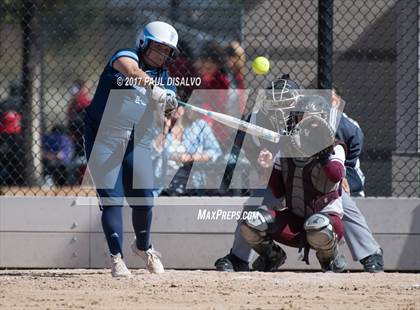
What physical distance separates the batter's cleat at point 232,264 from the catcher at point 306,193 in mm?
568

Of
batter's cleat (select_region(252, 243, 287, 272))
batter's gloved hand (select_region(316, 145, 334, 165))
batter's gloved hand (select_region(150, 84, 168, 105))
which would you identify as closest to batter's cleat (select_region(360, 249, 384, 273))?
batter's cleat (select_region(252, 243, 287, 272))

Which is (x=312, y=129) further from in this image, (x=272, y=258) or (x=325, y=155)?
(x=272, y=258)

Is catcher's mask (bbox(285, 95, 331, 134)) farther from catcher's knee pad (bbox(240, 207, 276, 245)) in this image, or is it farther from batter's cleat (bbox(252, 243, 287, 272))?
batter's cleat (bbox(252, 243, 287, 272))

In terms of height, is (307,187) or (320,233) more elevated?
(307,187)

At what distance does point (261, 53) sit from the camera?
9.48m

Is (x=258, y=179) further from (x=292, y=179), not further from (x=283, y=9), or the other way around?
(x=283, y=9)

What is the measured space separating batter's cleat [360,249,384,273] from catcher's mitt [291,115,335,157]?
1.40 metres

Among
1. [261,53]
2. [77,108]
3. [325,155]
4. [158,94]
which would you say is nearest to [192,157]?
[261,53]

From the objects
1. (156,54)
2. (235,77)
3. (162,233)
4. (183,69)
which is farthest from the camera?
(235,77)

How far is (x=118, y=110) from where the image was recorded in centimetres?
707

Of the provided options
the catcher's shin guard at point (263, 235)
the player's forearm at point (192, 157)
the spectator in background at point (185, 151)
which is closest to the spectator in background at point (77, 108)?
the spectator in background at point (185, 151)

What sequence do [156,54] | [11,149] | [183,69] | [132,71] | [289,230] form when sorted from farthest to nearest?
[11,149] → [183,69] → [156,54] → [289,230] → [132,71]

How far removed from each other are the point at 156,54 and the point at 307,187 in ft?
5.12

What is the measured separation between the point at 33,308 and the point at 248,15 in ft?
16.0
